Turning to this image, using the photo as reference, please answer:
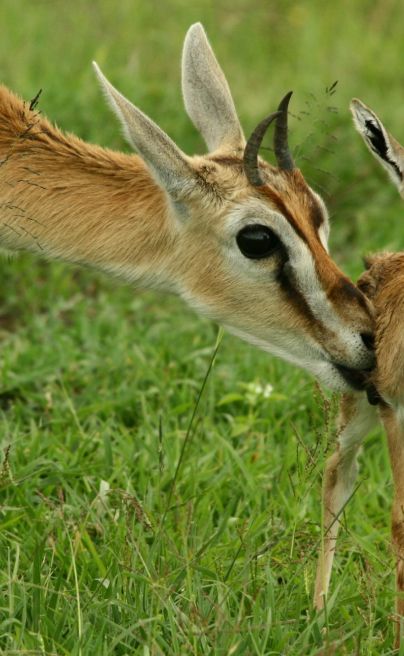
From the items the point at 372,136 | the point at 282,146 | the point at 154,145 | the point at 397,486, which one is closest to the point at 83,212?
the point at 154,145

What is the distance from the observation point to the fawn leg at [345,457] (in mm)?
5102

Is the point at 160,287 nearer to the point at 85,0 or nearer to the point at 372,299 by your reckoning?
the point at 372,299

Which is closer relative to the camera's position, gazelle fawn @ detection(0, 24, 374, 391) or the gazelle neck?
gazelle fawn @ detection(0, 24, 374, 391)

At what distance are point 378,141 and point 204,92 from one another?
125 centimetres

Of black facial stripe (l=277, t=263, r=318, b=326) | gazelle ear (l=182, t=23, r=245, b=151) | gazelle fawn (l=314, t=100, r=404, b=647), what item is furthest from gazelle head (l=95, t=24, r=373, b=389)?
gazelle ear (l=182, t=23, r=245, b=151)

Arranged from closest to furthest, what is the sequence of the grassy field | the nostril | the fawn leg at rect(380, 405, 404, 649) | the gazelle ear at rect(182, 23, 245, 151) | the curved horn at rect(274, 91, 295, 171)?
the grassy field
the fawn leg at rect(380, 405, 404, 649)
the nostril
the curved horn at rect(274, 91, 295, 171)
the gazelle ear at rect(182, 23, 245, 151)

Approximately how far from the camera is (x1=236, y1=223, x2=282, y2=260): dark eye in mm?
4887

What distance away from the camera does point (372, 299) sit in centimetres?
512

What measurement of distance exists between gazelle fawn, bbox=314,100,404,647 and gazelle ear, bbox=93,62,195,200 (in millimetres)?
721

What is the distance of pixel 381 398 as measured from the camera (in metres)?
4.79

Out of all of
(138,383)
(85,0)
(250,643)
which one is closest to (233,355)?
(138,383)

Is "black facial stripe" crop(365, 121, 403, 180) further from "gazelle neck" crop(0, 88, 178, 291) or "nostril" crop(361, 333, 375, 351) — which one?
"gazelle neck" crop(0, 88, 178, 291)

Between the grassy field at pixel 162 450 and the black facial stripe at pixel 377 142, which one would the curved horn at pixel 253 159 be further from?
the grassy field at pixel 162 450

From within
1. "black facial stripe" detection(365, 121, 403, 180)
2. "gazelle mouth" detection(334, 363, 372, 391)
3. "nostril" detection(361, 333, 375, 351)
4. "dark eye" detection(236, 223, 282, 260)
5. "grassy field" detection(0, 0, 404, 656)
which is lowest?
"grassy field" detection(0, 0, 404, 656)
